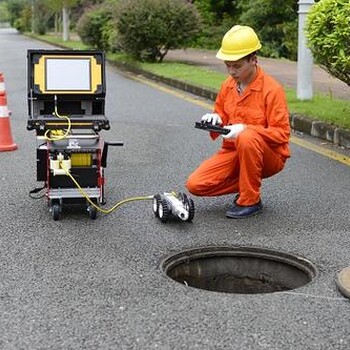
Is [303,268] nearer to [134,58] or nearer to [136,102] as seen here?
[136,102]

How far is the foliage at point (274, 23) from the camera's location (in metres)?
25.0

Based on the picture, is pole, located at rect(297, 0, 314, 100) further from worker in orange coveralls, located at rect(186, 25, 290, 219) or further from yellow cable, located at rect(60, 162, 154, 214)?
yellow cable, located at rect(60, 162, 154, 214)

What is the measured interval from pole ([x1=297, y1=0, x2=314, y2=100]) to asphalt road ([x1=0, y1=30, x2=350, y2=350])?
122 inches

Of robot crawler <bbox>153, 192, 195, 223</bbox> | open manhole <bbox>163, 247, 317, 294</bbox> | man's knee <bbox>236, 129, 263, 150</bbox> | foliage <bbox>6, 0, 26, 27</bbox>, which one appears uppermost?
foliage <bbox>6, 0, 26, 27</bbox>

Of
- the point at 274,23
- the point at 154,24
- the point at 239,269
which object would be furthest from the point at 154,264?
the point at 274,23

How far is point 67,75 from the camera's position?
566 cm

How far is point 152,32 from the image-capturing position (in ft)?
63.8

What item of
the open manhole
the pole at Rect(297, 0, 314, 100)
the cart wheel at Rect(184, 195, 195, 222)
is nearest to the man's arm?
the cart wheel at Rect(184, 195, 195, 222)

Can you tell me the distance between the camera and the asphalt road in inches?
139

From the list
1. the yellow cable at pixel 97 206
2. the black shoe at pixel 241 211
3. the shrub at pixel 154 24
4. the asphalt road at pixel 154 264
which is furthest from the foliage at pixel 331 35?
the shrub at pixel 154 24

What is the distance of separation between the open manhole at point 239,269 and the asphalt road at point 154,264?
11 cm

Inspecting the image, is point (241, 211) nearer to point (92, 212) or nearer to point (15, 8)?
point (92, 212)

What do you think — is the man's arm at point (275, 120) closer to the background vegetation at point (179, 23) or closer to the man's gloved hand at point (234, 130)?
the man's gloved hand at point (234, 130)

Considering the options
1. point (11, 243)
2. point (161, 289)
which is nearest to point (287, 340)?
point (161, 289)
